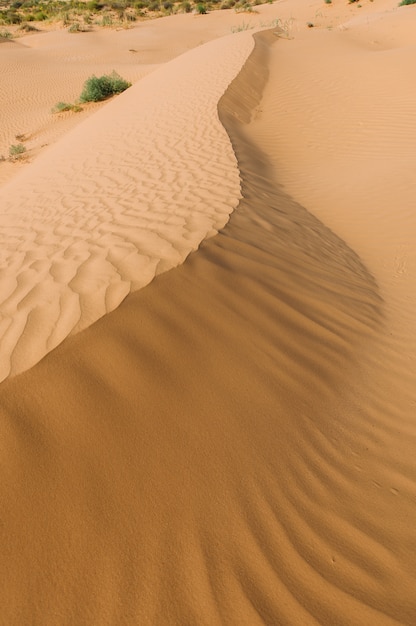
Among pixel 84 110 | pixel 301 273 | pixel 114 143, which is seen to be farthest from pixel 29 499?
pixel 84 110

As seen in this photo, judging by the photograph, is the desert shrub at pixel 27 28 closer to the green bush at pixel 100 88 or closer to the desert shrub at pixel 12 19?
the desert shrub at pixel 12 19

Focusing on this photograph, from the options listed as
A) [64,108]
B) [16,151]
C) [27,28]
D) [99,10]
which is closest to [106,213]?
[16,151]

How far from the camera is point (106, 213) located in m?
4.38

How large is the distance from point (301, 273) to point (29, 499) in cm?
256

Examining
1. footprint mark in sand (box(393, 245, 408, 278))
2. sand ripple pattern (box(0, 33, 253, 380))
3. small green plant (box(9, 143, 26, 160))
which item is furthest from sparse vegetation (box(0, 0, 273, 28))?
footprint mark in sand (box(393, 245, 408, 278))

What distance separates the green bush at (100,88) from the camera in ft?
48.3

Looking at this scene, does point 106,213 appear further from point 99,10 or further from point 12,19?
point 99,10

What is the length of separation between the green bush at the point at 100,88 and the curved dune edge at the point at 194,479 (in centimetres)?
1425

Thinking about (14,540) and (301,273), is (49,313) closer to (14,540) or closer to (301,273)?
(14,540)

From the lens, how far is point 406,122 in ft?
28.0

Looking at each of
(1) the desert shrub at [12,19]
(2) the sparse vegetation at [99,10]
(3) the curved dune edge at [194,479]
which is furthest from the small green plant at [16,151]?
(1) the desert shrub at [12,19]

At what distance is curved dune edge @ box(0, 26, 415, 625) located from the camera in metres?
1.57

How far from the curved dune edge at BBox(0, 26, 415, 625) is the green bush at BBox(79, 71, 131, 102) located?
561 inches

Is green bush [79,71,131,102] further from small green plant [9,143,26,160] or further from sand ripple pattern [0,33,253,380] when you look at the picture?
sand ripple pattern [0,33,253,380]
